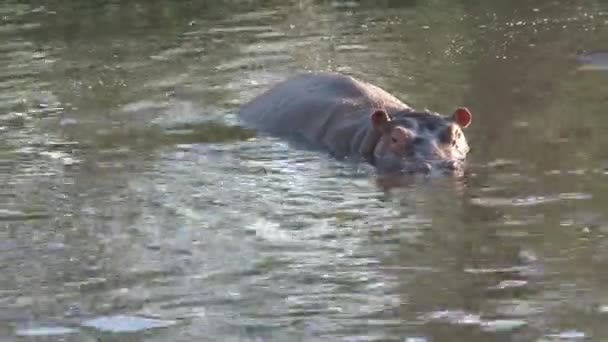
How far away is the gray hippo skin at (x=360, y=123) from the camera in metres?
10.0

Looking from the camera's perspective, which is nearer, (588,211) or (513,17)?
(588,211)

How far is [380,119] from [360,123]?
0.67 metres

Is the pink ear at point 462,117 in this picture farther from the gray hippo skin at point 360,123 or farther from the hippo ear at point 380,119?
the hippo ear at point 380,119

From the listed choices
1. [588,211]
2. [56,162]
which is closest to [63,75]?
[56,162]

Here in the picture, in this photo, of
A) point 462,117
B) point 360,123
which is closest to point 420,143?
point 462,117

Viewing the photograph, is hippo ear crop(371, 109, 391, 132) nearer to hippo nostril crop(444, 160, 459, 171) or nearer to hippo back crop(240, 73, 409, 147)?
hippo back crop(240, 73, 409, 147)

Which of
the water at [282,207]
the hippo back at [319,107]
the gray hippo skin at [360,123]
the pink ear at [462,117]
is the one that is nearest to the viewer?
the water at [282,207]

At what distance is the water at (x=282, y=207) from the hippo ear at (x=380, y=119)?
455 millimetres

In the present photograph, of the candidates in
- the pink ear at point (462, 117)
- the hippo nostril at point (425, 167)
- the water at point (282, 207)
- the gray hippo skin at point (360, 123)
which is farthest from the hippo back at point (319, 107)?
the hippo nostril at point (425, 167)

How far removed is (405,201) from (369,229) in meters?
0.85

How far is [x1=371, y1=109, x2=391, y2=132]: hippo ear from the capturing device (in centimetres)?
1033

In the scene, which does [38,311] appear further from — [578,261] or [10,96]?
[10,96]

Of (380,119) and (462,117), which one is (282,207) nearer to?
(380,119)

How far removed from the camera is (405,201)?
8.76 metres
